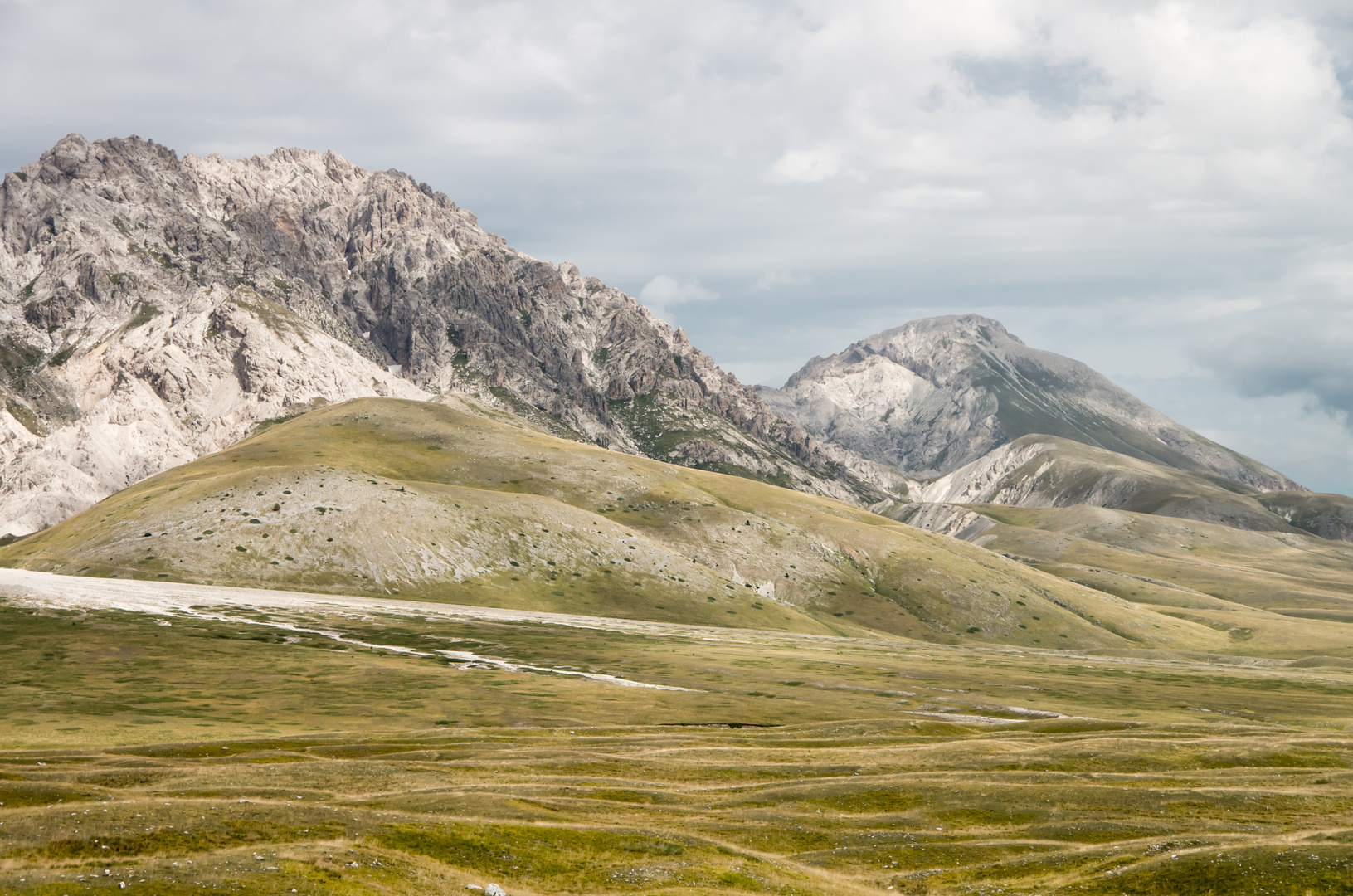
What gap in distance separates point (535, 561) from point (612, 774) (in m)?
114

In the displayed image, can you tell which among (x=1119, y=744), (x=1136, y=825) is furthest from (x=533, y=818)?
(x=1119, y=744)

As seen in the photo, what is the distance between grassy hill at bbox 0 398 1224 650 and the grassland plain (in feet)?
135

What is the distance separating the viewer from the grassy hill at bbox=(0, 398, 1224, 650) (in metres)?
142

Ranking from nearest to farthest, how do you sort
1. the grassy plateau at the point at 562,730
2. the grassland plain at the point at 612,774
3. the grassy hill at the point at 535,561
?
the grassland plain at the point at 612,774
the grassy plateau at the point at 562,730
the grassy hill at the point at 535,561

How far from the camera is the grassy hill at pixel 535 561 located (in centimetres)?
14188

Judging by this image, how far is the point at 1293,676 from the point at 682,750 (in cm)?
10745

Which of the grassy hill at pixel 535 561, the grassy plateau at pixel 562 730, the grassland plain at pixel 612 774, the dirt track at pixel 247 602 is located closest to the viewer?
the grassland plain at pixel 612 774

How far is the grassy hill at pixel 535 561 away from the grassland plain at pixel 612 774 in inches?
1615

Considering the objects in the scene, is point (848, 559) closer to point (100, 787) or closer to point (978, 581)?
point (978, 581)

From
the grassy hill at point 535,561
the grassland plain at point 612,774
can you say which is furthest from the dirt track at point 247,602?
the grassland plain at point 612,774

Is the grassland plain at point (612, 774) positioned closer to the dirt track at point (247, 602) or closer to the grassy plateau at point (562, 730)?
the grassy plateau at point (562, 730)

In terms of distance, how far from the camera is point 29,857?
82.2ft

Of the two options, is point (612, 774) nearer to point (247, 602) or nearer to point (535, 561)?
point (247, 602)

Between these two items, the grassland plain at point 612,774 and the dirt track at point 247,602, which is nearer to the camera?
the grassland plain at point 612,774
